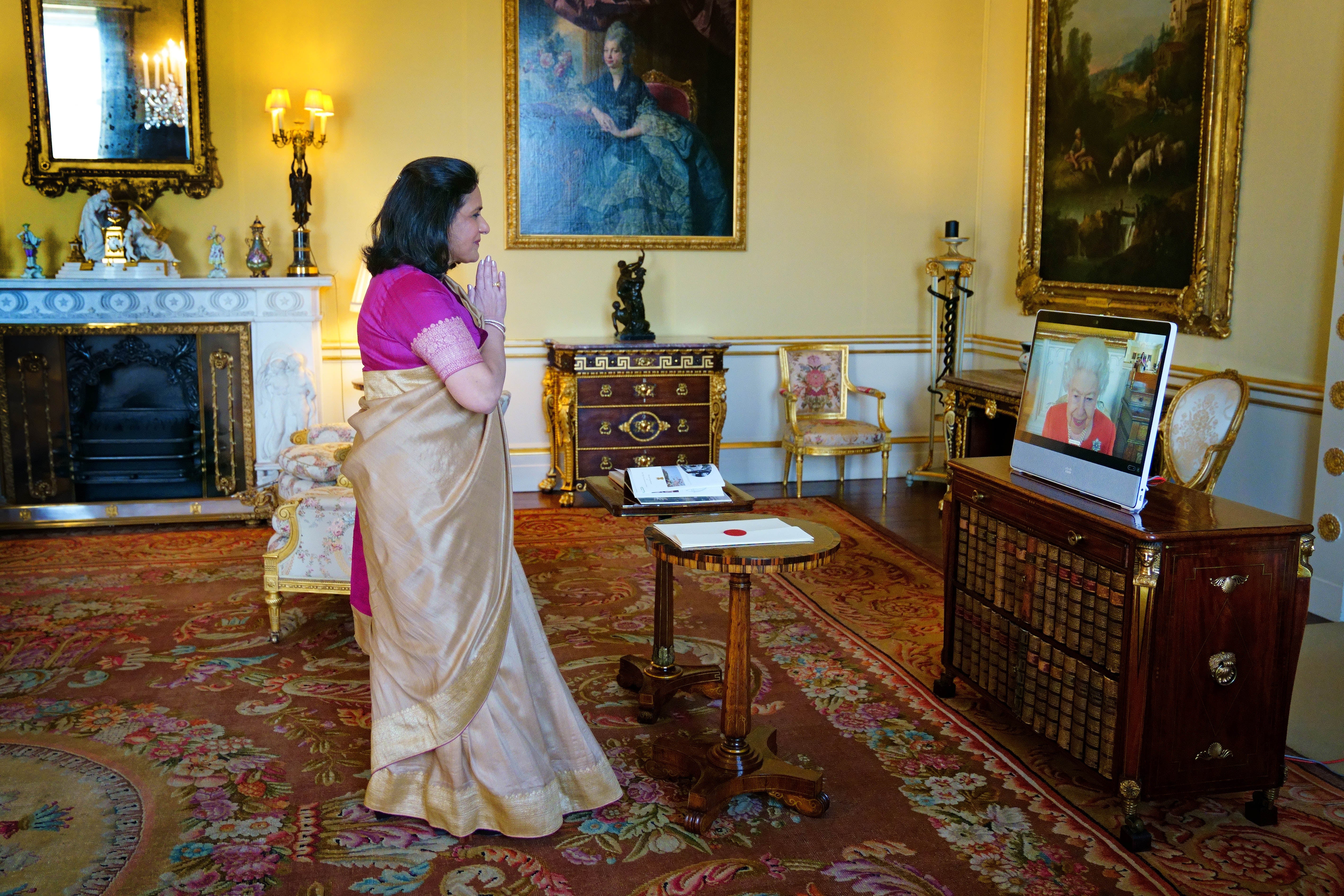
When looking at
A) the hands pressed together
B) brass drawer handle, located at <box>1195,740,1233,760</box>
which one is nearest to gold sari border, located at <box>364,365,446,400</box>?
the hands pressed together

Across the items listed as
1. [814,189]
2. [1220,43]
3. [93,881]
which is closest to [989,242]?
[814,189]

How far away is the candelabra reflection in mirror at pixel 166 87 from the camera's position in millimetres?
6734

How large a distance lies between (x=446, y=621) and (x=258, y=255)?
4752 millimetres

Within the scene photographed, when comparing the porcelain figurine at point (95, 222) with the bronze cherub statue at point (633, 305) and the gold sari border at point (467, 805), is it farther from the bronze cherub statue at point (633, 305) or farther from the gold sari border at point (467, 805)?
the gold sari border at point (467, 805)

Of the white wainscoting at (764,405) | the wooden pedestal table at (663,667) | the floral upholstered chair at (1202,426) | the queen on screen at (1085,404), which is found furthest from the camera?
the white wainscoting at (764,405)

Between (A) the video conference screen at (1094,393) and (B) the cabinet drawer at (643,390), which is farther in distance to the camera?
(B) the cabinet drawer at (643,390)

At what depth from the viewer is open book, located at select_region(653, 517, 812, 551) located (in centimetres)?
300

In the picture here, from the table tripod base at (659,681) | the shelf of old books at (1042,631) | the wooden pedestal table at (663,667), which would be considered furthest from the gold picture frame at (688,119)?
the shelf of old books at (1042,631)

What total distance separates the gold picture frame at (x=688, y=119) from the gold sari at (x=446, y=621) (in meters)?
4.72

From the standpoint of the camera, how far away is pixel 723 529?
10.3 ft

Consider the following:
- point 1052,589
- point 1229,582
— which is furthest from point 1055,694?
point 1229,582

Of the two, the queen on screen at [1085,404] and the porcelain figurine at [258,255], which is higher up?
the porcelain figurine at [258,255]

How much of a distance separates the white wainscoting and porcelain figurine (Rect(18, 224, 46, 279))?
188cm

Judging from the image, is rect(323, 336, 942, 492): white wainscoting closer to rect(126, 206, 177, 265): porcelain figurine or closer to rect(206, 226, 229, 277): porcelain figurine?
rect(206, 226, 229, 277): porcelain figurine
